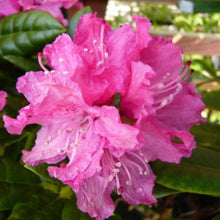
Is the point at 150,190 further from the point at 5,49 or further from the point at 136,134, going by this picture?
the point at 5,49

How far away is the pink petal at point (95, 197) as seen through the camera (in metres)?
0.57

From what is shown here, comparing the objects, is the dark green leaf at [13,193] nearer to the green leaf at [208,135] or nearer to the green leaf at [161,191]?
the green leaf at [161,191]

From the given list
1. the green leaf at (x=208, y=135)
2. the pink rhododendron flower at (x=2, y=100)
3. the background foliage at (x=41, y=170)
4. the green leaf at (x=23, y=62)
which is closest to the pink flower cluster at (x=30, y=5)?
the background foliage at (x=41, y=170)

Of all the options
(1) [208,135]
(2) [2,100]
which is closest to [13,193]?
(2) [2,100]

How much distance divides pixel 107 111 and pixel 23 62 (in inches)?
10.4

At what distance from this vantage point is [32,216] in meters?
0.63

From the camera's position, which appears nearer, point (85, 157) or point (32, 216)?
point (85, 157)

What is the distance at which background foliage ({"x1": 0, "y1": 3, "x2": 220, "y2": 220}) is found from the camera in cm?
59

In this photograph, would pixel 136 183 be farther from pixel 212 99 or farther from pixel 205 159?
pixel 212 99

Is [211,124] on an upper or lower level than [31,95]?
lower

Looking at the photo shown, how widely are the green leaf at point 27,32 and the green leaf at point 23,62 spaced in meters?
0.02

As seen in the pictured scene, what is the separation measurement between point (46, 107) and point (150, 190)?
0.63 ft

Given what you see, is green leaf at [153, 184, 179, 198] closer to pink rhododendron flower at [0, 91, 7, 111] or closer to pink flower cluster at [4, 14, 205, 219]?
pink flower cluster at [4, 14, 205, 219]

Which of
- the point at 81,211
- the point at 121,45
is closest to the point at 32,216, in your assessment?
the point at 81,211
